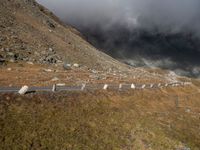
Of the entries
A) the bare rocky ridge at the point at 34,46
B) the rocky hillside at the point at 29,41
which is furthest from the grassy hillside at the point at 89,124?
the rocky hillside at the point at 29,41

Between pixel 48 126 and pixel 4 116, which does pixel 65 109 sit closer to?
pixel 48 126

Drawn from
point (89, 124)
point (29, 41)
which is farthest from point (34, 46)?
point (89, 124)

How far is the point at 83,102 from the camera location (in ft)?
174

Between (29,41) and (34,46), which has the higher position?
(29,41)

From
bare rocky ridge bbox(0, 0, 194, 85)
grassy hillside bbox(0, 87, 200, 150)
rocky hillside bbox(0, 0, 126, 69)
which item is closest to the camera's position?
grassy hillside bbox(0, 87, 200, 150)

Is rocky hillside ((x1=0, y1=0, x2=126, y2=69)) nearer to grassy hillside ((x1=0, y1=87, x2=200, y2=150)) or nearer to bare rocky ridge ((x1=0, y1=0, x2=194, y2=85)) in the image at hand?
bare rocky ridge ((x1=0, y1=0, x2=194, y2=85))

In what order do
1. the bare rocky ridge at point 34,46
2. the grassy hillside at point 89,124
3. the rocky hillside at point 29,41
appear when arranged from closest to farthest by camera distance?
the grassy hillside at point 89,124
the bare rocky ridge at point 34,46
the rocky hillside at point 29,41

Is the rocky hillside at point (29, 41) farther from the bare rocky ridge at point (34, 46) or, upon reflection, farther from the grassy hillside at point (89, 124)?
the grassy hillside at point (89, 124)

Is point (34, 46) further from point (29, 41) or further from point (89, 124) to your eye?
point (89, 124)

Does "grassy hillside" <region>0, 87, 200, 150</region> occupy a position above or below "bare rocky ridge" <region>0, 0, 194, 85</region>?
below

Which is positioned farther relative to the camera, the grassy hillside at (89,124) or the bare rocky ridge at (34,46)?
the bare rocky ridge at (34,46)

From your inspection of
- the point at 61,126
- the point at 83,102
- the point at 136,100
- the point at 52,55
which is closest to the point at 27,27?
the point at 52,55

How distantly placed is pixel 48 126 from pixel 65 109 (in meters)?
7.40

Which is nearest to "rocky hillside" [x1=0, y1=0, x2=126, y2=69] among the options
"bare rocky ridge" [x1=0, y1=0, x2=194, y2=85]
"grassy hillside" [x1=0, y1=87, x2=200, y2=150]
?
"bare rocky ridge" [x1=0, y1=0, x2=194, y2=85]
